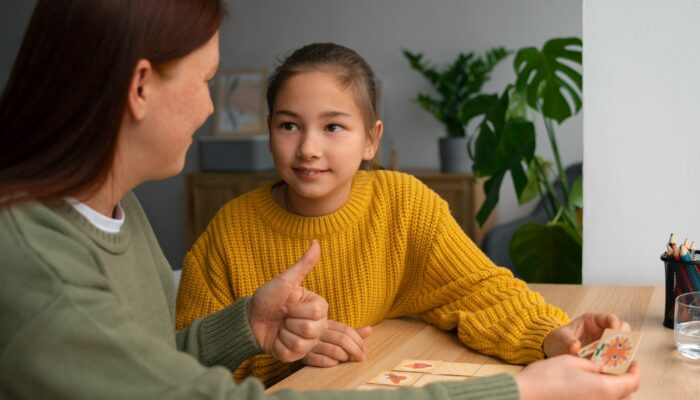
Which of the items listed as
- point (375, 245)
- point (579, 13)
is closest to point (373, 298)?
point (375, 245)

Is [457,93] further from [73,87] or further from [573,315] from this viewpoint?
[73,87]

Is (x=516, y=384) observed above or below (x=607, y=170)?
below

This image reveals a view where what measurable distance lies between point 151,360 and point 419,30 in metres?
4.30

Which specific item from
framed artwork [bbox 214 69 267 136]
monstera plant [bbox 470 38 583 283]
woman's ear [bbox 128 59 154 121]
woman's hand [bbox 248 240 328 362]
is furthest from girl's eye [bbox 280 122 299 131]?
framed artwork [bbox 214 69 267 136]

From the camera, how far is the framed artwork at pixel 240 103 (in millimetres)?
5281

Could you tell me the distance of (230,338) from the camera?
1.27 m

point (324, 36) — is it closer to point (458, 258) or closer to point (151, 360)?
point (458, 258)

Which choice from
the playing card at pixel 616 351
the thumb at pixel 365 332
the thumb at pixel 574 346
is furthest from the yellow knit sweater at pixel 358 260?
the playing card at pixel 616 351

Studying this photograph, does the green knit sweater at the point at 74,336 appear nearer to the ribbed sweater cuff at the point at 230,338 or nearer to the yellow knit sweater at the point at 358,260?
the ribbed sweater cuff at the point at 230,338

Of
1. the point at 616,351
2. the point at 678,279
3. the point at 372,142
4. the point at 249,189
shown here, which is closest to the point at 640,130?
the point at 678,279

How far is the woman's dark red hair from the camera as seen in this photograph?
837 mm

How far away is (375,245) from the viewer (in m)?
1.53

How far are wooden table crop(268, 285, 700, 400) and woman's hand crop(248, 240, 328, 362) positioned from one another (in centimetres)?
5

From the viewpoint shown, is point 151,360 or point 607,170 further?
point 607,170
